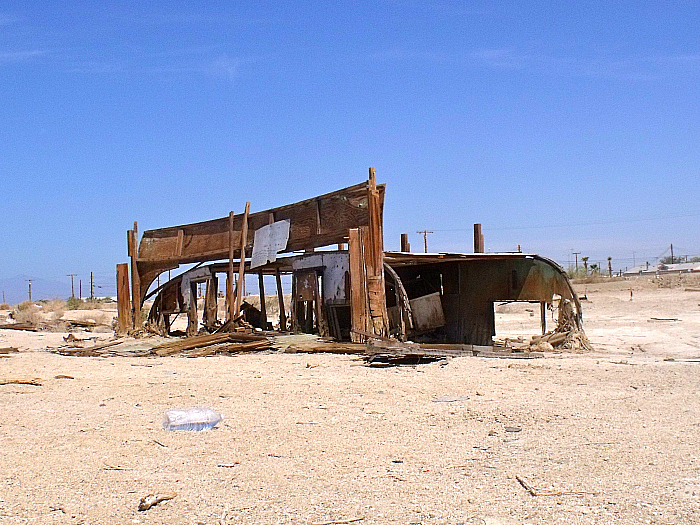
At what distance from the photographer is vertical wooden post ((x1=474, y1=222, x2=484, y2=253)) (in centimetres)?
1889

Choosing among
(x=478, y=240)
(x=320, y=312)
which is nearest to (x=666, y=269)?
(x=478, y=240)

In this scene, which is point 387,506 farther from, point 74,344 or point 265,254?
point 74,344

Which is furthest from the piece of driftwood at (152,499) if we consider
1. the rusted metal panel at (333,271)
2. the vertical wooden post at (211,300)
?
the vertical wooden post at (211,300)

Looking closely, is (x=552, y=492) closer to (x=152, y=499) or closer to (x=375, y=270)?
(x=152, y=499)

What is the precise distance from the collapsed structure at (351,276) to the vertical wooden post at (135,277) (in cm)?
88

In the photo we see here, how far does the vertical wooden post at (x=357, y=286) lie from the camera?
1438cm

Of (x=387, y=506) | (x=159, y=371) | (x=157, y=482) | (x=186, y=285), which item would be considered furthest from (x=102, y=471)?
(x=186, y=285)

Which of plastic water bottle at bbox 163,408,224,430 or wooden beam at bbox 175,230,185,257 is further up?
wooden beam at bbox 175,230,185,257

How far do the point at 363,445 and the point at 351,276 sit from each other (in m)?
8.57

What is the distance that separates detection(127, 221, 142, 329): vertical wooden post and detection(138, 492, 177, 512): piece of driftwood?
17700 mm

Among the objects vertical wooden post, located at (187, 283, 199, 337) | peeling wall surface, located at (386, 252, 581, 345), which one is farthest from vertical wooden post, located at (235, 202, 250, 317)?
peeling wall surface, located at (386, 252, 581, 345)

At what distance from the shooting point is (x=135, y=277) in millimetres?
21719

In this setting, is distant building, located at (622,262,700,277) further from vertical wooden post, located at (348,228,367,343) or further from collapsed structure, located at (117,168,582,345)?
vertical wooden post, located at (348,228,367,343)

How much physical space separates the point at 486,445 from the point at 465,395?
2353 millimetres
